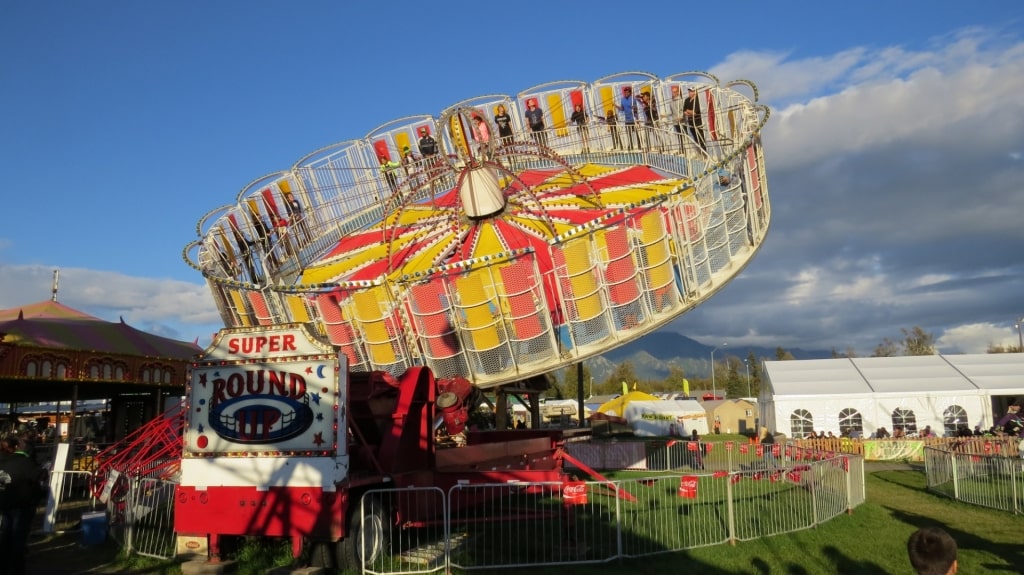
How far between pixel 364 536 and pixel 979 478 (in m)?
11.8

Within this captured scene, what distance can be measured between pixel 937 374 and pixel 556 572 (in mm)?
28087

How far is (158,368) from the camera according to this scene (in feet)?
82.2

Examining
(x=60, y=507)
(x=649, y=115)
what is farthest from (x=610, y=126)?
(x=60, y=507)

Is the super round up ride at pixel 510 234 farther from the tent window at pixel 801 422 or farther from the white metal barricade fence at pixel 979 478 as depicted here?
the tent window at pixel 801 422

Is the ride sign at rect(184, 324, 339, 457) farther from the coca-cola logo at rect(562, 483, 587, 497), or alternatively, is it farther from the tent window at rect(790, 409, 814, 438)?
the tent window at rect(790, 409, 814, 438)

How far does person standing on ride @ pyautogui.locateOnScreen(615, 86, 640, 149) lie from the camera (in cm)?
2595

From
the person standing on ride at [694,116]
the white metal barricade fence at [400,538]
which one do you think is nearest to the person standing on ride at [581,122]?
the person standing on ride at [694,116]

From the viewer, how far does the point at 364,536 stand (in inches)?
335

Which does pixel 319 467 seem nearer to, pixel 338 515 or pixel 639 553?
pixel 338 515

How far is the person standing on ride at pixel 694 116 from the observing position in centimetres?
2402

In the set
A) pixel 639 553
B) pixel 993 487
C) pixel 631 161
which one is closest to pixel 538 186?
pixel 631 161

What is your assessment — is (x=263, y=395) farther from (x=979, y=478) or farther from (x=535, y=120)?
(x=535, y=120)

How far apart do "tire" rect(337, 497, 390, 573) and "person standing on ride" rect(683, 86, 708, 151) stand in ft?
60.2

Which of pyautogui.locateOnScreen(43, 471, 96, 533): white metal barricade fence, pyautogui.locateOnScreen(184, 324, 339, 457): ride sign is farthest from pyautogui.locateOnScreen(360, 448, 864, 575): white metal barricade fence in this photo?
pyautogui.locateOnScreen(43, 471, 96, 533): white metal barricade fence
